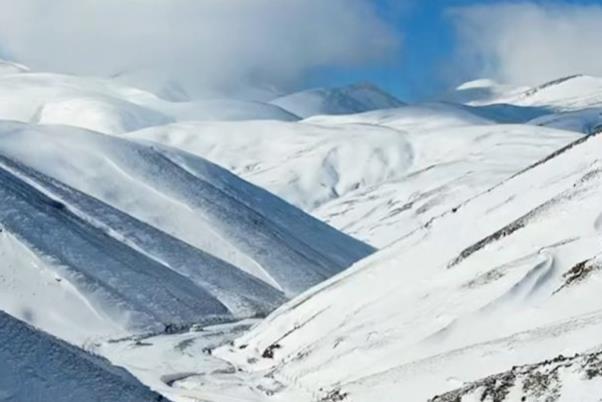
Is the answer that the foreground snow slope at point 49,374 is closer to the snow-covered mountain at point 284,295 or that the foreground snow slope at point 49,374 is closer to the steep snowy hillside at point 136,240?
the snow-covered mountain at point 284,295

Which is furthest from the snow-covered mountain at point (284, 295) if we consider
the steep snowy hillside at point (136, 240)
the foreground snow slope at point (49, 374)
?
the steep snowy hillside at point (136, 240)

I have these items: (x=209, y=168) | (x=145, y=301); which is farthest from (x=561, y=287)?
(x=209, y=168)

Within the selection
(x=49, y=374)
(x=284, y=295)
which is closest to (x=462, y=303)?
(x=49, y=374)

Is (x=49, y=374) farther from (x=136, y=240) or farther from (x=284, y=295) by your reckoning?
(x=136, y=240)

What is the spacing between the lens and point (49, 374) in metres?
38.1

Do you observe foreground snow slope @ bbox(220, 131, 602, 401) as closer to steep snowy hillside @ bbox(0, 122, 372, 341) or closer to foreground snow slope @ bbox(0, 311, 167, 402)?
foreground snow slope @ bbox(0, 311, 167, 402)

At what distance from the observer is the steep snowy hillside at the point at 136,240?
96.4 m

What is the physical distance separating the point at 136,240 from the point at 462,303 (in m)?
64.8

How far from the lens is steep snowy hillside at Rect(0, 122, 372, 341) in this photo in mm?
96381

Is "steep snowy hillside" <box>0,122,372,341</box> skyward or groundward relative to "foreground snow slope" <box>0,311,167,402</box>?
groundward

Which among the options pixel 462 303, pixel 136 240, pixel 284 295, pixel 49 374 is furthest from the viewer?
pixel 136 240

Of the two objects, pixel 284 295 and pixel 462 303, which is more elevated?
pixel 462 303

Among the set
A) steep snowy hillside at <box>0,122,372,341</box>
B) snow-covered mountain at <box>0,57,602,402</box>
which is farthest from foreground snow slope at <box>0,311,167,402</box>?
steep snowy hillside at <box>0,122,372,341</box>

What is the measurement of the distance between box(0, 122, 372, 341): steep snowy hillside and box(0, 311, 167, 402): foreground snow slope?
161 feet
